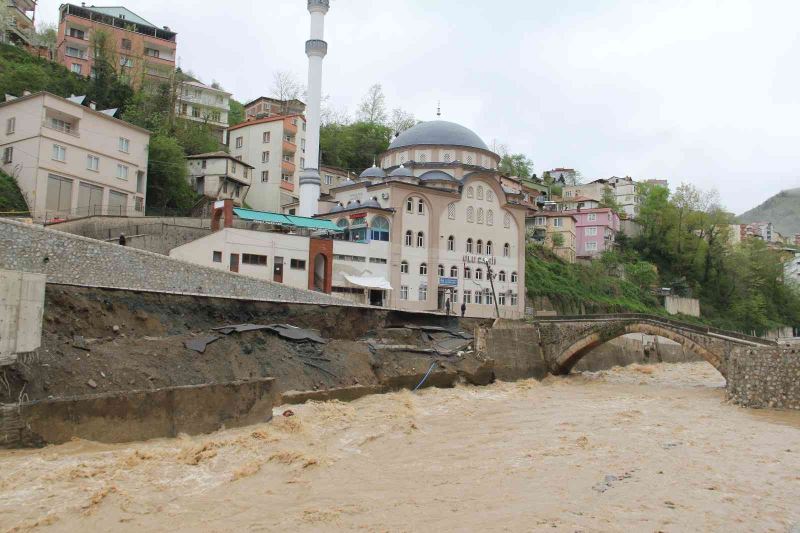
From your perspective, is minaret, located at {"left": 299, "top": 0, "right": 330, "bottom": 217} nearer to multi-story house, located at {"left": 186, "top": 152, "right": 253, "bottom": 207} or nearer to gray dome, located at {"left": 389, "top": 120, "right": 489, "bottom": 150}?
multi-story house, located at {"left": 186, "top": 152, "right": 253, "bottom": 207}

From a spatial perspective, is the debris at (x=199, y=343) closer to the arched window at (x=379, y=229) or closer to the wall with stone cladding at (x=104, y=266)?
the wall with stone cladding at (x=104, y=266)

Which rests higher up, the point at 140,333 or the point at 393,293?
the point at 393,293

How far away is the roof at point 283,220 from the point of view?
3522 centimetres

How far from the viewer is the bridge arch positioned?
1133 inches

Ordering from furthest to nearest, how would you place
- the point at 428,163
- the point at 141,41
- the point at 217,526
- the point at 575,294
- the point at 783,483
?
1. the point at 141,41
2. the point at 575,294
3. the point at 428,163
4. the point at 783,483
5. the point at 217,526

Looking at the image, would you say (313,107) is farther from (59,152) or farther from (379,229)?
(59,152)

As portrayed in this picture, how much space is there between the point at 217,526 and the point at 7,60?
145 ft

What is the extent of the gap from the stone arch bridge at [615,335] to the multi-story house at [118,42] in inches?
1485

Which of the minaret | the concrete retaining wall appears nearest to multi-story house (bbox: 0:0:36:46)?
the minaret

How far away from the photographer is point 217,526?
10.3m

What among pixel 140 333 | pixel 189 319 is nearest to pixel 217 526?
pixel 140 333

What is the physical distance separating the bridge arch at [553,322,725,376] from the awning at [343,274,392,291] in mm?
10173

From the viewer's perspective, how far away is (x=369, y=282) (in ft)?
123

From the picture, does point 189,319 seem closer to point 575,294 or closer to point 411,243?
point 411,243
